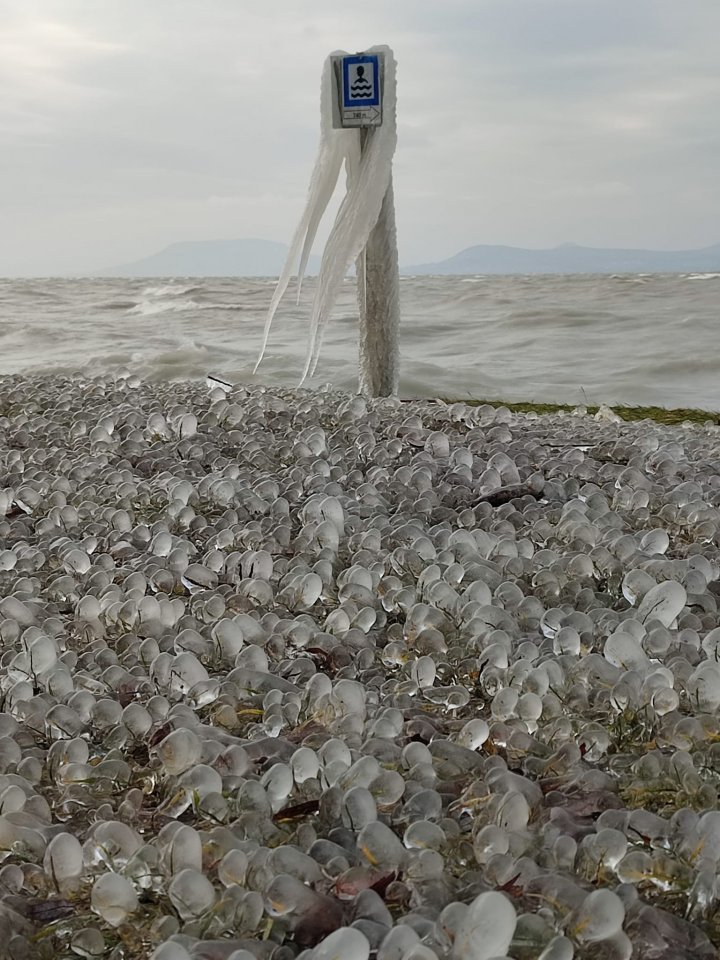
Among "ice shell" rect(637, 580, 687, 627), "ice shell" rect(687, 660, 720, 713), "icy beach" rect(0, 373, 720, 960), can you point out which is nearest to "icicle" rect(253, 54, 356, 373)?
"icy beach" rect(0, 373, 720, 960)

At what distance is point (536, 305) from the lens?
1321 cm

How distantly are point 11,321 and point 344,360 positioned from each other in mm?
6617

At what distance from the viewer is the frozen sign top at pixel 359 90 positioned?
4.24 m

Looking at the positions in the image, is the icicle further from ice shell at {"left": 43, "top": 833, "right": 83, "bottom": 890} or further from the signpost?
ice shell at {"left": 43, "top": 833, "right": 83, "bottom": 890}

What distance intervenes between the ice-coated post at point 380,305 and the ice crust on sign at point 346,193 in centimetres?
10

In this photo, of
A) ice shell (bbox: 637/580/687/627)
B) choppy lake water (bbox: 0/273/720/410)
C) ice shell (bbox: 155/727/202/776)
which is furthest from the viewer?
choppy lake water (bbox: 0/273/720/410)

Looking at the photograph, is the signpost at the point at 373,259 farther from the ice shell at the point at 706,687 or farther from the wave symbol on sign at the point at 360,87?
the ice shell at the point at 706,687

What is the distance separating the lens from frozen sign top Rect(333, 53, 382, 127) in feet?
13.9

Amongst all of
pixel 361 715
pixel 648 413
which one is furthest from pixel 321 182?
pixel 361 715

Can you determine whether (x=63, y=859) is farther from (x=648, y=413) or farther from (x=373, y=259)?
(x=648, y=413)

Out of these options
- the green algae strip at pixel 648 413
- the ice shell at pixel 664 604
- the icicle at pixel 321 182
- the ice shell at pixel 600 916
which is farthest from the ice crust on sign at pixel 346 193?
the ice shell at pixel 600 916

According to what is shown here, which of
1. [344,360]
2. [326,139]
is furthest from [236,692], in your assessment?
[344,360]

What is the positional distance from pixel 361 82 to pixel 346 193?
1.53ft

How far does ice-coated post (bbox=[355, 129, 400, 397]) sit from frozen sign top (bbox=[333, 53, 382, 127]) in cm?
11
